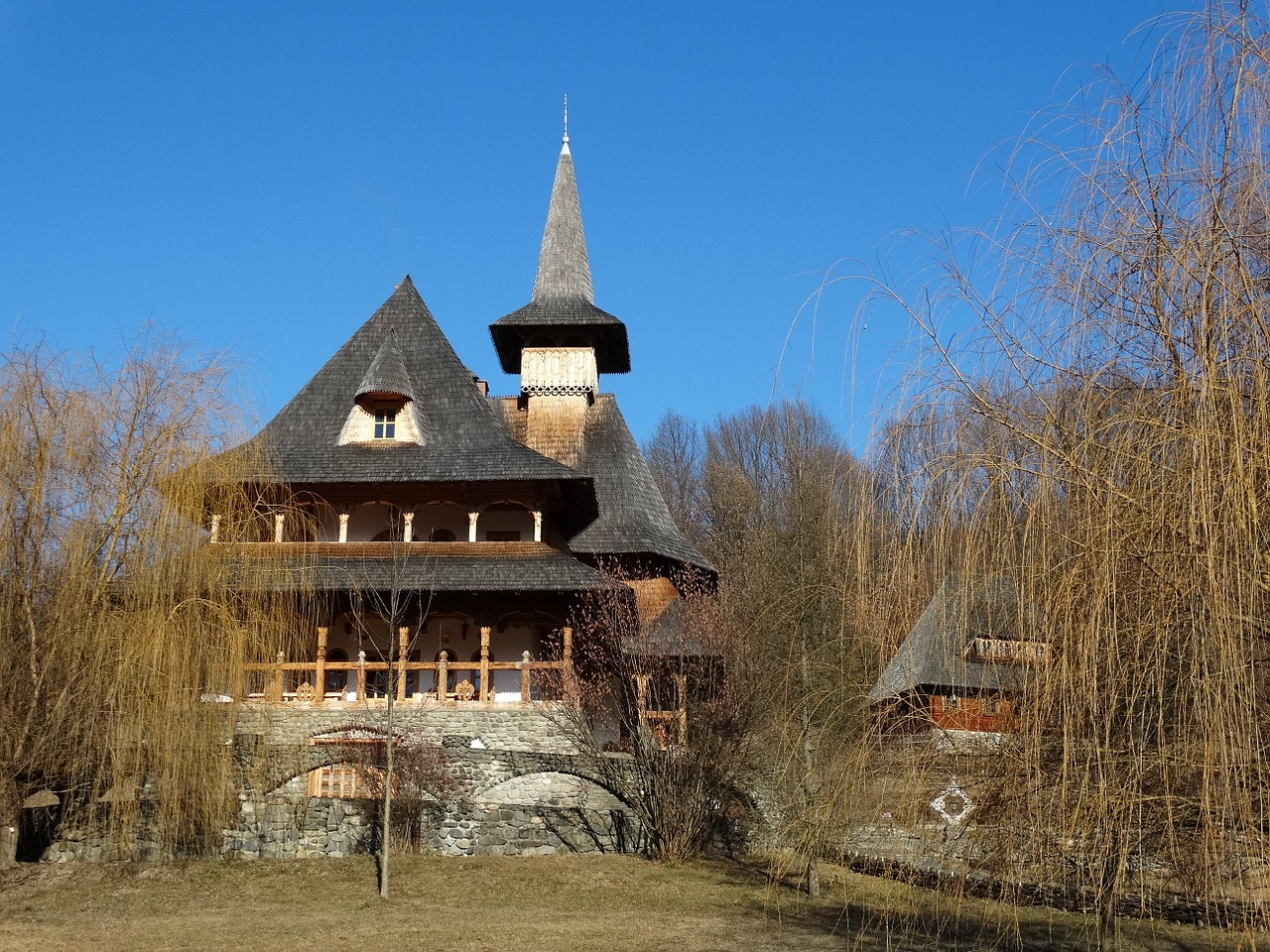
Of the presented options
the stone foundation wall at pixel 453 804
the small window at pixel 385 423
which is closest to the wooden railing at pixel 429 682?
the stone foundation wall at pixel 453 804

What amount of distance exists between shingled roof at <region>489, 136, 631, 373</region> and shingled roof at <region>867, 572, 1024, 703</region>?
21.9 meters

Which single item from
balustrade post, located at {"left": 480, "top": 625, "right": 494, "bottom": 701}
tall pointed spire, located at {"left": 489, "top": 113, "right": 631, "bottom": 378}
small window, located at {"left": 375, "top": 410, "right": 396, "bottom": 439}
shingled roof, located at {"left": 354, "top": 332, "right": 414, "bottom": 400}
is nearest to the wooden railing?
balustrade post, located at {"left": 480, "top": 625, "right": 494, "bottom": 701}

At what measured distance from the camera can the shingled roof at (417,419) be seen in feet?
75.1

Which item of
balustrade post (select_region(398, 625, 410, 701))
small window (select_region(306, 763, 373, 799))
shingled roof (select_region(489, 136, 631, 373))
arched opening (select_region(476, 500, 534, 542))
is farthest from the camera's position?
shingled roof (select_region(489, 136, 631, 373))

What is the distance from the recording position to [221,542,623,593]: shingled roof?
2052 centimetres

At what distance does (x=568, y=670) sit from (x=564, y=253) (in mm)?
13445

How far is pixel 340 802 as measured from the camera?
18.9 metres

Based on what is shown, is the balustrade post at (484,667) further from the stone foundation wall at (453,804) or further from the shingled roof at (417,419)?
the shingled roof at (417,419)

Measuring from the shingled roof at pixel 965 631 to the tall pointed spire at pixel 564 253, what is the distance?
77.8 ft

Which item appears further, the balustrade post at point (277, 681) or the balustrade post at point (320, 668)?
the balustrade post at point (320, 668)

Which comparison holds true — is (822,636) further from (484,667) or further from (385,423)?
(385,423)

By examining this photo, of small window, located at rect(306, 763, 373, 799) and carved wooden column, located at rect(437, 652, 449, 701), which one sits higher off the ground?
carved wooden column, located at rect(437, 652, 449, 701)

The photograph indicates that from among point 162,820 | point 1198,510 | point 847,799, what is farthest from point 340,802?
point 1198,510

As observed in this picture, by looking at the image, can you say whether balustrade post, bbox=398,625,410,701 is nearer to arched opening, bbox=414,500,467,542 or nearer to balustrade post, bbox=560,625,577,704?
balustrade post, bbox=560,625,577,704
